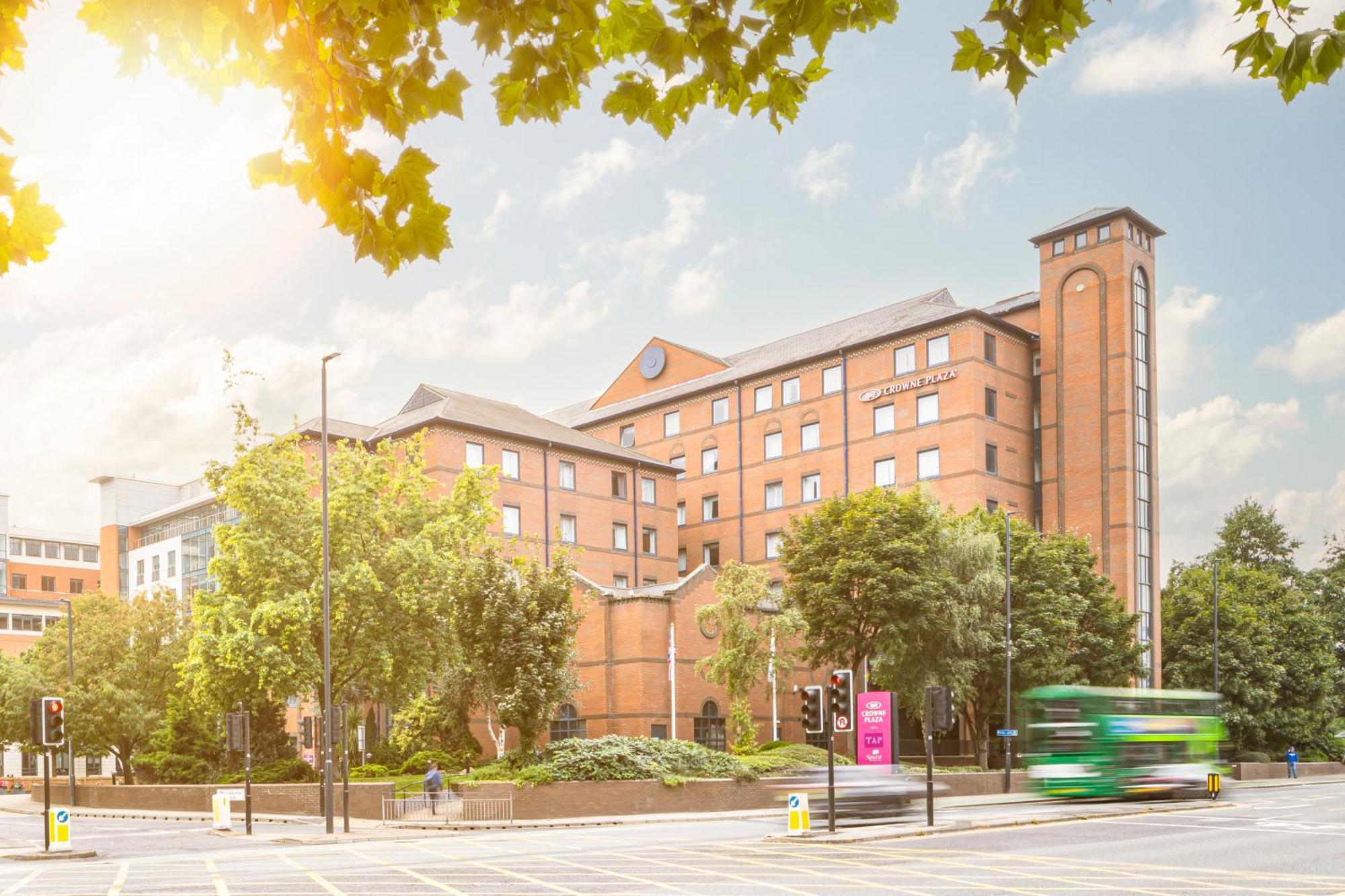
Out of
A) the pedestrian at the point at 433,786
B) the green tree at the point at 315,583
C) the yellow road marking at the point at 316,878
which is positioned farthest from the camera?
the green tree at the point at 315,583

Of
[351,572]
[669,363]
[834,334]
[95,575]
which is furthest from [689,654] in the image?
[95,575]

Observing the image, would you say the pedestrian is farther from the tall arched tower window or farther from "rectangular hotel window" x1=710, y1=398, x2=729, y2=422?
Result: "rectangular hotel window" x1=710, y1=398, x2=729, y2=422

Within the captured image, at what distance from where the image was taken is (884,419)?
67.6m

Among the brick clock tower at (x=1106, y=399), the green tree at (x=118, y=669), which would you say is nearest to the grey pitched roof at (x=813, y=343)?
the brick clock tower at (x=1106, y=399)

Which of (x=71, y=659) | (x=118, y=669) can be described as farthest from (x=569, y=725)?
(x=71, y=659)

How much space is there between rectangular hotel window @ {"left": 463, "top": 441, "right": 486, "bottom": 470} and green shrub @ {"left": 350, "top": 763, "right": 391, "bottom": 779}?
21632 mm

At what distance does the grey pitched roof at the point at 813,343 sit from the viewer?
222ft

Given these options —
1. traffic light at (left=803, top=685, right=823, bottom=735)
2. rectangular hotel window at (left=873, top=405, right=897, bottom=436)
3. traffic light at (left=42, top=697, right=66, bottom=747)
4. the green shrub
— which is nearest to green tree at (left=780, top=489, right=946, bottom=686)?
the green shrub

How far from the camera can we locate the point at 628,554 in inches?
2726

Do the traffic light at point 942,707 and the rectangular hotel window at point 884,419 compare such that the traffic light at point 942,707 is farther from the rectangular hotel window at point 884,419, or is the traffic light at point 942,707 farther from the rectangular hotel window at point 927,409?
the rectangular hotel window at point 884,419

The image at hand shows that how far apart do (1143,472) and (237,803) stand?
4426 cm

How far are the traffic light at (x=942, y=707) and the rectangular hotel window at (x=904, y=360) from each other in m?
38.9

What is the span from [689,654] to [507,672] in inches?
733

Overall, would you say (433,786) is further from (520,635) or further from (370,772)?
(370,772)
